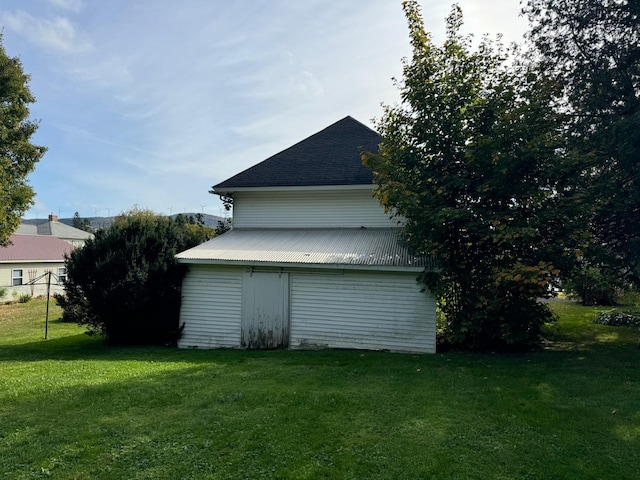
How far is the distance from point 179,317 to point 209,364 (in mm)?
3340

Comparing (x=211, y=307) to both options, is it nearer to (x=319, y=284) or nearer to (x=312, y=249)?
(x=319, y=284)

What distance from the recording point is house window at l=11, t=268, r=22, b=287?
28047 millimetres

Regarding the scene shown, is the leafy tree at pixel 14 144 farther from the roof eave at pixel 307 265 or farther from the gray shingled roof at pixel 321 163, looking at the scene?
the roof eave at pixel 307 265

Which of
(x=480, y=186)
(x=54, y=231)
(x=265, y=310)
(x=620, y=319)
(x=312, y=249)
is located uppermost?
(x=54, y=231)

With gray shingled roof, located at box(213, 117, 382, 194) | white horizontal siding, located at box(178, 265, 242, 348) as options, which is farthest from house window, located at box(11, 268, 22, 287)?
white horizontal siding, located at box(178, 265, 242, 348)

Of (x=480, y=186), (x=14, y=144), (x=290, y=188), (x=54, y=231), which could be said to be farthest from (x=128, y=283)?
(x=54, y=231)

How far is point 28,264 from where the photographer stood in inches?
1151

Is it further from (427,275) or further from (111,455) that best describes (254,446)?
(427,275)

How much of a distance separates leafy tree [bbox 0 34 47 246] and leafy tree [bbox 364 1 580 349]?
61.5 ft

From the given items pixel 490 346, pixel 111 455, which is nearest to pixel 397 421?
pixel 111 455

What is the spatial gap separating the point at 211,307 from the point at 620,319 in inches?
596

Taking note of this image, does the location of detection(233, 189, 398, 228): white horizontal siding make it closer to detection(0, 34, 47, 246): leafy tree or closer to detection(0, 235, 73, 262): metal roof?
detection(0, 34, 47, 246): leafy tree

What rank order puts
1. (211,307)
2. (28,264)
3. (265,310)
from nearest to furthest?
(265,310) → (211,307) → (28,264)

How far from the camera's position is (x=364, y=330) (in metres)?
9.84
